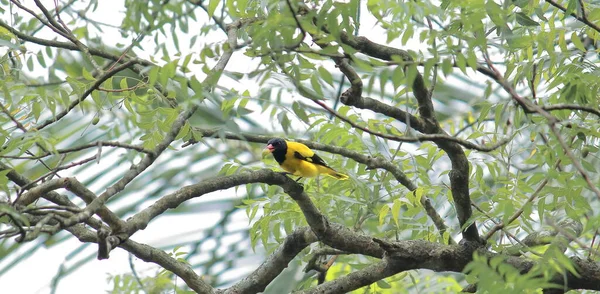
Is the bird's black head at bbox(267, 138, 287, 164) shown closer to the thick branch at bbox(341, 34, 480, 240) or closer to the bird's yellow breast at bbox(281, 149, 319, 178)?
the bird's yellow breast at bbox(281, 149, 319, 178)

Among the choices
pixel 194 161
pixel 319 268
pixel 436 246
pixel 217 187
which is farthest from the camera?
pixel 194 161

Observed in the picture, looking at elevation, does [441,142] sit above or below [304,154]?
below

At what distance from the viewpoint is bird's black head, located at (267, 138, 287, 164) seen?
466 cm

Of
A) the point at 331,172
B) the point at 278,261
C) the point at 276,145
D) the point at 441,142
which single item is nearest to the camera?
the point at 441,142

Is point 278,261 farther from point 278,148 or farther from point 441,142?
point 278,148

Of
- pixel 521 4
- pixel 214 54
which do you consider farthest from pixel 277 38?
pixel 521 4

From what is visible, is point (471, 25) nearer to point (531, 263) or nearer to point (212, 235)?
point (531, 263)

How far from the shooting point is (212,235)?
5207 mm

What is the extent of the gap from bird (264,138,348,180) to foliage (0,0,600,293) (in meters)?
0.09

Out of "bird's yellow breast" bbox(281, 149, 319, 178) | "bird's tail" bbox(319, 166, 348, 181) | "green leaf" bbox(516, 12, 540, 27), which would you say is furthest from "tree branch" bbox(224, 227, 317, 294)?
"green leaf" bbox(516, 12, 540, 27)

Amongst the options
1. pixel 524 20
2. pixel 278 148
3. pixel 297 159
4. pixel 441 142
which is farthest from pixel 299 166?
pixel 524 20

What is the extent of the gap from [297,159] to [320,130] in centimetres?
94

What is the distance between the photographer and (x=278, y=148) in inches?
189

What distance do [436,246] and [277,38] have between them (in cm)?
149
